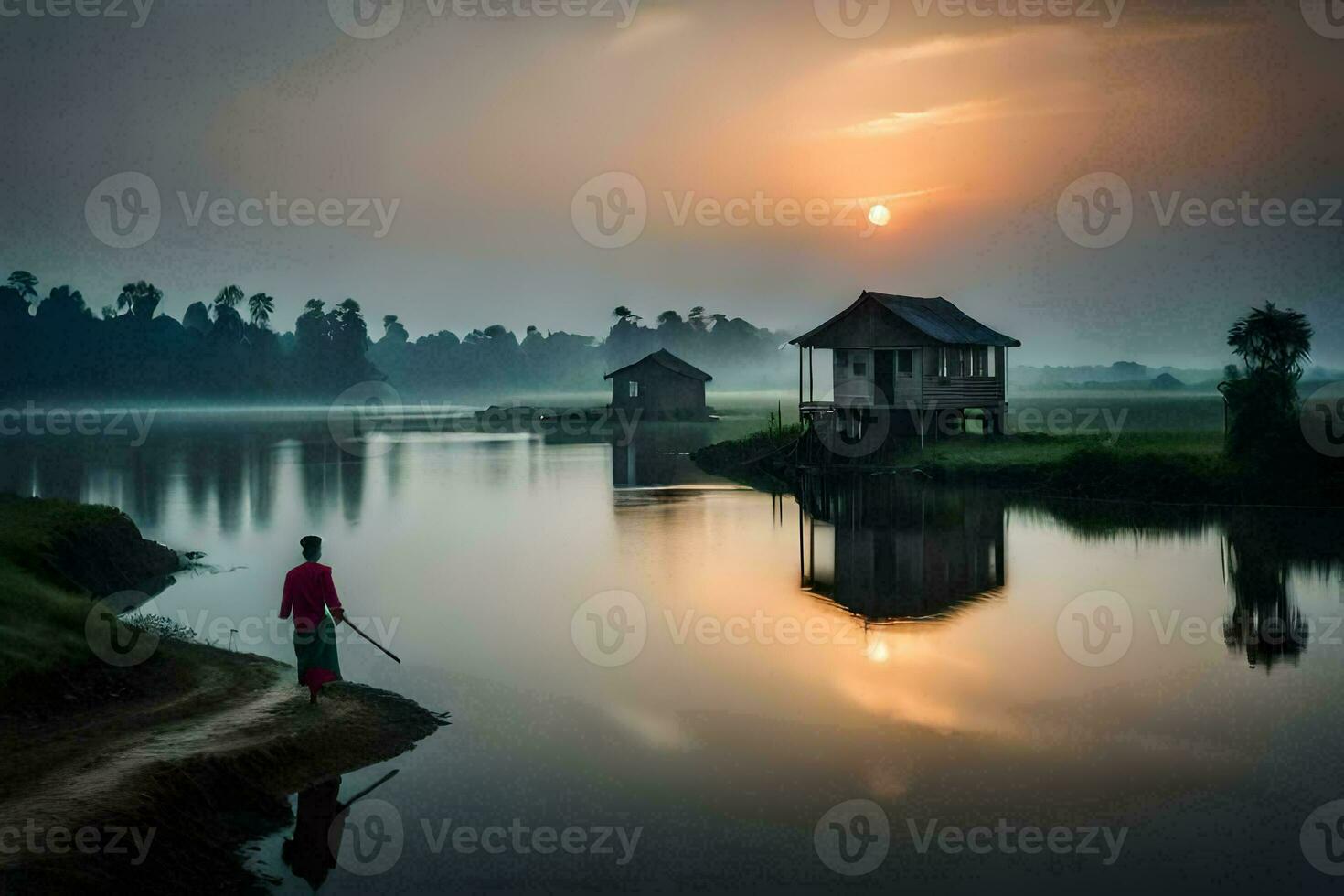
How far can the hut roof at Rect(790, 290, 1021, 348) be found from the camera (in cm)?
4466

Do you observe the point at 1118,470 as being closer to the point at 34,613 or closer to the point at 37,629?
the point at 34,613

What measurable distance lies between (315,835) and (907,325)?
36.7m

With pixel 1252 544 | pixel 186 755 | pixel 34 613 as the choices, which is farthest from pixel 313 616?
pixel 1252 544

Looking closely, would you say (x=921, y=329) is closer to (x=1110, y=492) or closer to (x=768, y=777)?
(x=1110, y=492)

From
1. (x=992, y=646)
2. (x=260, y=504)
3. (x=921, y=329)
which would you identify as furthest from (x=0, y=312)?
(x=992, y=646)

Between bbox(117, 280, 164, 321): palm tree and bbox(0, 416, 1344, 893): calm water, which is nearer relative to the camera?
bbox(0, 416, 1344, 893): calm water

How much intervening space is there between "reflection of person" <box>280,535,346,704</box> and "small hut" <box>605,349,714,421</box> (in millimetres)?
70693

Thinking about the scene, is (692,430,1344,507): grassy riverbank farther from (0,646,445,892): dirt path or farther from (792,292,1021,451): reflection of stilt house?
(0,646,445,892): dirt path

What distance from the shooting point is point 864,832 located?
11.0m

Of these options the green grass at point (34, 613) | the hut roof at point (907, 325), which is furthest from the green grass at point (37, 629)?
the hut roof at point (907, 325)

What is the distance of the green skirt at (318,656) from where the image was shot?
1306 centimetres

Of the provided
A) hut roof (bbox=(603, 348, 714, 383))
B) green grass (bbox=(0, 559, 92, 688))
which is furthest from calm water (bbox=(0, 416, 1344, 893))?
hut roof (bbox=(603, 348, 714, 383))

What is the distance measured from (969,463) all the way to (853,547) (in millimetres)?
14313

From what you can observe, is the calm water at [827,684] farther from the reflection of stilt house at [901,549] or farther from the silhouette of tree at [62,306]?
the silhouette of tree at [62,306]
